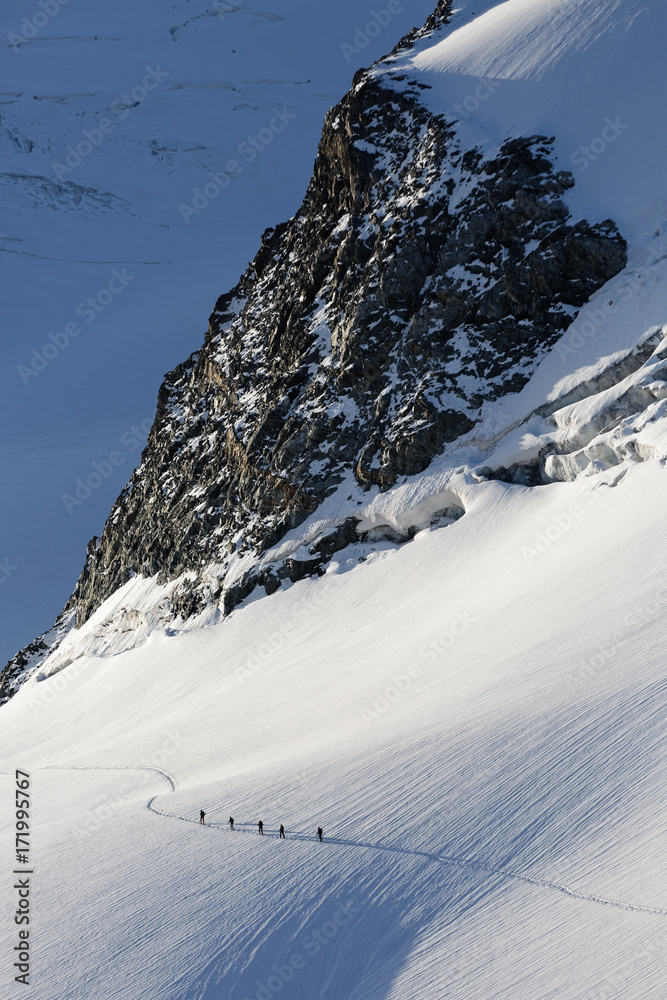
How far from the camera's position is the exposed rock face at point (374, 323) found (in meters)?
41.0

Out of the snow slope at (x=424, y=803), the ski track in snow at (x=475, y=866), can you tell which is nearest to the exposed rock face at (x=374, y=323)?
the snow slope at (x=424, y=803)

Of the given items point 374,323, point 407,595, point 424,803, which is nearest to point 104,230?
point 374,323

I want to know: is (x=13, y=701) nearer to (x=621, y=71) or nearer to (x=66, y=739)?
(x=66, y=739)

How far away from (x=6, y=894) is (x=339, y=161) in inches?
1566

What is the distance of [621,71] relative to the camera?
150ft

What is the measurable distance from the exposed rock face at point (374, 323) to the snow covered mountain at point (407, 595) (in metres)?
0.18

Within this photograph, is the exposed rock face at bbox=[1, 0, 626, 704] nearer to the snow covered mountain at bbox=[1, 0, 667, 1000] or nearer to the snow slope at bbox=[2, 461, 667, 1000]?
the snow covered mountain at bbox=[1, 0, 667, 1000]

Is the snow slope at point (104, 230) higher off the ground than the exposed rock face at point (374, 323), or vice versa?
the snow slope at point (104, 230)

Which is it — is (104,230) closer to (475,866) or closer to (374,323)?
(374,323)

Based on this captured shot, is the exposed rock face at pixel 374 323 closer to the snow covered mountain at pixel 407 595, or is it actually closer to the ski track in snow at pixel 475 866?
the snow covered mountain at pixel 407 595

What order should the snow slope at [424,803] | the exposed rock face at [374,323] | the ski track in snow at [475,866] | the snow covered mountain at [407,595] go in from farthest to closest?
1. the exposed rock face at [374,323]
2. the snow covered mountain at [407,595]
3. the snow slope at [424,803]
4. the ski track in snow at [475,866]

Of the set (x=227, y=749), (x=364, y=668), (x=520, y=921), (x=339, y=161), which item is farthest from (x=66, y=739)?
(x=339, y=161)

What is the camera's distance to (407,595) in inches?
1484

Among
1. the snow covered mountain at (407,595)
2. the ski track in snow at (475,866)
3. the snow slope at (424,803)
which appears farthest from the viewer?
the snow covered mountain at (407,595)
